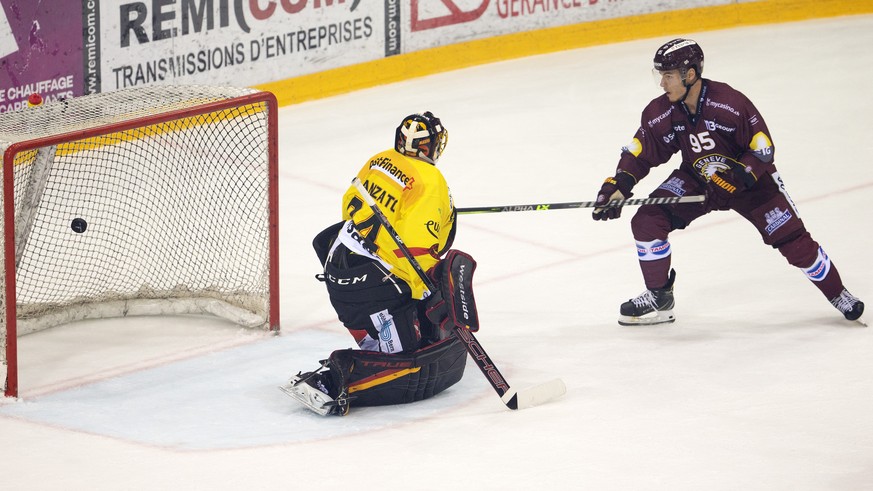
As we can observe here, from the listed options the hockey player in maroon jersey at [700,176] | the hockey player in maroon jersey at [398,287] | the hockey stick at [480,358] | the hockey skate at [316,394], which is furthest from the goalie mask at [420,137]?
the hockey player in maroon jersey at [700,176]

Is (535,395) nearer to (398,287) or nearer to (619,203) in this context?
(398,287)

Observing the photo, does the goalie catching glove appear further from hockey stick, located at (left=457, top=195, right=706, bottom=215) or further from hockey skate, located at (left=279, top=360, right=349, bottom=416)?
hockey stick, located at (left=457, top=195, right=706, bottom=215)

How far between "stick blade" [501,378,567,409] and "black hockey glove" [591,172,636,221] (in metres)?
0.78

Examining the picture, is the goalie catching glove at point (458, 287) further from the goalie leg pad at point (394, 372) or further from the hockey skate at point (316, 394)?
the hockey skate at point (316, 394)

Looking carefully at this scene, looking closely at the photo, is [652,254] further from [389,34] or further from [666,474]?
[389,34]

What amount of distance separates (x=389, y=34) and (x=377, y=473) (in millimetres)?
5403

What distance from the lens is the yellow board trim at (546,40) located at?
8969 millimetres

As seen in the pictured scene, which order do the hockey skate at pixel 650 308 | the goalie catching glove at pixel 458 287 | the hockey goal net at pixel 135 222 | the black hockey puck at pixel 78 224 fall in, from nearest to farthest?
the goalie catching glove at pixel 458 287, the black hockey puck at pixel 78 224, the hockey goal net at pixel 135 222, the hockey skate at pixel 650 308

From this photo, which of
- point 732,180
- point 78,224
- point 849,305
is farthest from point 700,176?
point 78,224

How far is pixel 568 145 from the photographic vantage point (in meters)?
8.11

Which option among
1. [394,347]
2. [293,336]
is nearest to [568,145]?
[293,336]

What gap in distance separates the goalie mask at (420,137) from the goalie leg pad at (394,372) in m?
0.62

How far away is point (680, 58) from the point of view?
5.09 meters

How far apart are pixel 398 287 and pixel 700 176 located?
1.31m
